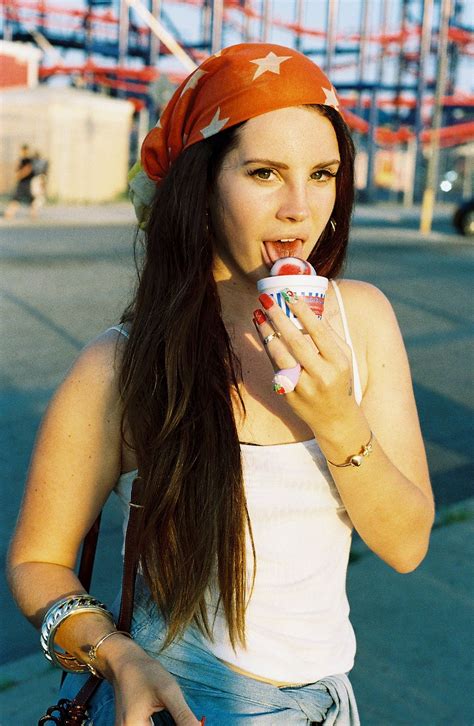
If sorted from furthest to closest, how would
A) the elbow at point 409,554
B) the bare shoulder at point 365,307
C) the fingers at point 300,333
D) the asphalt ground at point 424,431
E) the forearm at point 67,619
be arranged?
the asphalt ground at point 424,431 → the bare shoulder at point 365,307 → the elbow at point 409,554 → the forearm at point 67,619 → the fingers at point 300,333

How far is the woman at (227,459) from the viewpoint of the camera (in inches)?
63.6

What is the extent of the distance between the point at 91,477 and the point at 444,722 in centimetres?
184

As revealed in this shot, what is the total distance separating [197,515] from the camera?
64.1 inches

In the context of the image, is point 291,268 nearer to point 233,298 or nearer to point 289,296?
point 289,296

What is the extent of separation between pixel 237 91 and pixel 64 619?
1.03m

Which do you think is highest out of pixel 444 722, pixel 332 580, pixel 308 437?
pixel 308 437

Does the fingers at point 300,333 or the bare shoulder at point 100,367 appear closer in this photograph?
the fingers at point 300,333

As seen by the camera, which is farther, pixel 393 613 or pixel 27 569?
pixel 393 613

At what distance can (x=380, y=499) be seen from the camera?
1.64 metres

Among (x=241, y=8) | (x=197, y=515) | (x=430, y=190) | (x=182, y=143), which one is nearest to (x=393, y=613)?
(x=197, y=515)

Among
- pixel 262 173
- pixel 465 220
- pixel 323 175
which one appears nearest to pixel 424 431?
pixel 323 175

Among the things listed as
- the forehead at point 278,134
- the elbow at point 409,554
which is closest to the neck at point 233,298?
the forehead at point 278,134

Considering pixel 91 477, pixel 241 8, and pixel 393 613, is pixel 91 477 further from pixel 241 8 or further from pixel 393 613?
pixel 241 8

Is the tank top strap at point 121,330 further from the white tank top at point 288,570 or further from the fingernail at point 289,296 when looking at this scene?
the fingernail at point 289,296
